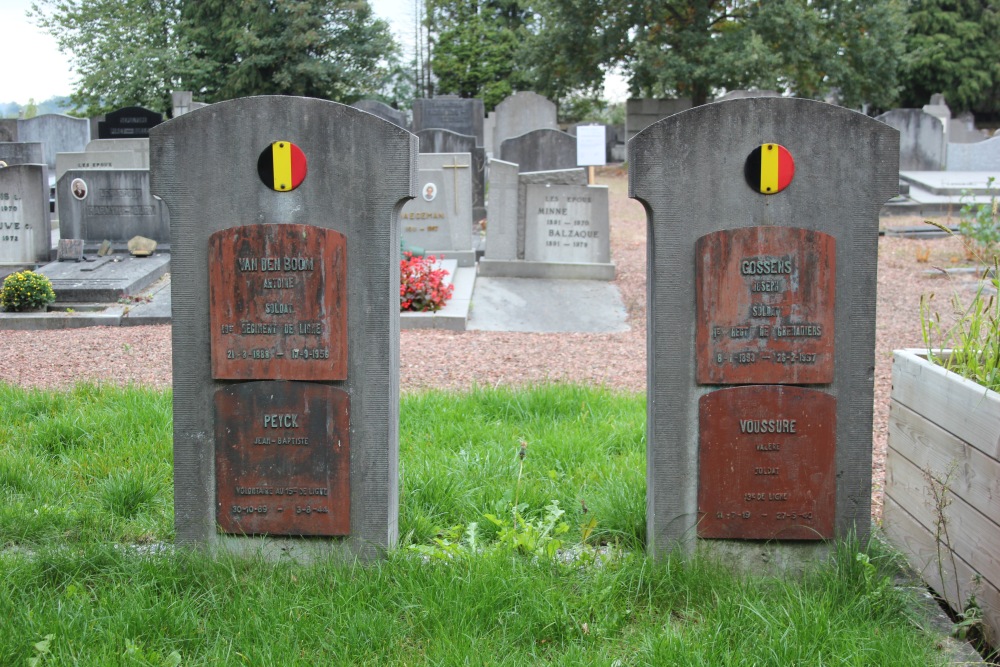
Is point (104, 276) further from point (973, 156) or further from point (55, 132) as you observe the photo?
point (973, 156)

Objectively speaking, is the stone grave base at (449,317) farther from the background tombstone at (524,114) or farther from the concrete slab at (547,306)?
the background tombstone at (524,114)

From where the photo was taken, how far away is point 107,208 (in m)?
12.4

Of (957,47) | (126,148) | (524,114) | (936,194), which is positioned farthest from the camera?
(957,47)

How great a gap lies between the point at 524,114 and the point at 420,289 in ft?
46.9

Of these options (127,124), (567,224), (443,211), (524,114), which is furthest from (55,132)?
(567,224)

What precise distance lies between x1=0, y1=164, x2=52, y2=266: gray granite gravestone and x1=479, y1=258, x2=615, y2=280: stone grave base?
531 centimetres

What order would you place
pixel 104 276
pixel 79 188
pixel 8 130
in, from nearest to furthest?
pixel 104 276 < pixel 79 188 < pixel 8 130

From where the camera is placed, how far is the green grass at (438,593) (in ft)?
9.56

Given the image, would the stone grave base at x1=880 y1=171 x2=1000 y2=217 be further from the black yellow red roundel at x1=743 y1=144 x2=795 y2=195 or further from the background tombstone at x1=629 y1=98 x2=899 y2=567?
the black yellow red roundel at x1=743 y1=144 x2=795 y2=195

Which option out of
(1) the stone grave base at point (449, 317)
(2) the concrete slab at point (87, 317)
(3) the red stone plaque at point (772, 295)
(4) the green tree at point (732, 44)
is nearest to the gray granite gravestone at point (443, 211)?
(1) the stone grave base at point (449, 317)

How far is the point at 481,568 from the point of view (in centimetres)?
329

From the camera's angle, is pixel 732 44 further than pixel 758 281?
Yes

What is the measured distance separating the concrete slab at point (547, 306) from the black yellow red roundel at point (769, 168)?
5919 millimetres

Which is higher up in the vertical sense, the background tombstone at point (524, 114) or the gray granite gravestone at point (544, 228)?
the background tombstone at point (524, 114)
